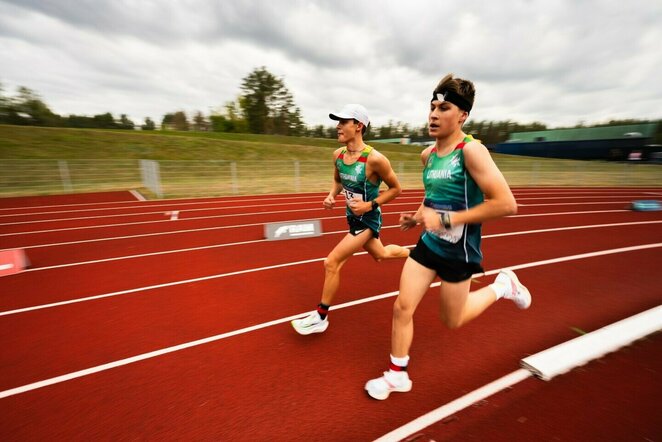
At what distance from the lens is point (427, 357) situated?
2689mm

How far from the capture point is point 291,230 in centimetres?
646

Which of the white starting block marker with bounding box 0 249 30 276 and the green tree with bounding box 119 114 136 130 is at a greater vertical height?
the green tree with bounding box 119 114 136 130

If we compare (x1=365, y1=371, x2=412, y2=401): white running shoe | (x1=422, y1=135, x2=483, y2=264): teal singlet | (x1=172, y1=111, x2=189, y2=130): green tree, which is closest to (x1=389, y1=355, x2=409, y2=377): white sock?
(x1=365, y1=371, x2=412, y2=401): white running shoe

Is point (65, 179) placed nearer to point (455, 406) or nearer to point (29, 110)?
point (455, 406)

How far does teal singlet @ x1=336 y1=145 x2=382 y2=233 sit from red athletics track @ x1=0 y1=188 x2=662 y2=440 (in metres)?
1.13

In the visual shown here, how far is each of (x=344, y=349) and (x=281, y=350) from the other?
59 cm

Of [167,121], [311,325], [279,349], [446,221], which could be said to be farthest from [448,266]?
[167,121]

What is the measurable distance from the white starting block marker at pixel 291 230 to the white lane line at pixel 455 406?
15.4 feet

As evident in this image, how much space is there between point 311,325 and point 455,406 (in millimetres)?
1392

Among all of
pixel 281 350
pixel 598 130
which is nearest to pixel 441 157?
pixel 281 350

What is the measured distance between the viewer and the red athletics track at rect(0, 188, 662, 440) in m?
2.04

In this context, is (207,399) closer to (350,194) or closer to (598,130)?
(350,194)

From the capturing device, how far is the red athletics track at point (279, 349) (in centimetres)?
204

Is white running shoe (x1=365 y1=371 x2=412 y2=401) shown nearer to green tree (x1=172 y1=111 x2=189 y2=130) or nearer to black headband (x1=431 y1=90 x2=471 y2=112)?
black headband (x1=431 y1=90 x2=471 y2=112)
